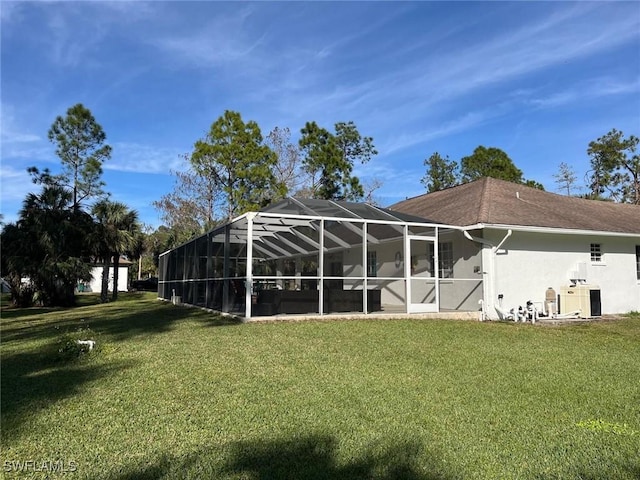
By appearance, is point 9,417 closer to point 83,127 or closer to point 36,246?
point 36,246

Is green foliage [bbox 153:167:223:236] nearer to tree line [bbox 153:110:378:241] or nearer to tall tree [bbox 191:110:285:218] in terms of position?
tree line [bbox 153:110:378:241]

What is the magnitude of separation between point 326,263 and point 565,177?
107 feet

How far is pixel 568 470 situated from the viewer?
3156 mm

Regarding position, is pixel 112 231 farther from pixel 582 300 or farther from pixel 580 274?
pixel 582 300

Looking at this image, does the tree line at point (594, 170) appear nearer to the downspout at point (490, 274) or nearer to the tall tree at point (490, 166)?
the tall tree at point (490, 166)

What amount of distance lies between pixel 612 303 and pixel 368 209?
891 cm

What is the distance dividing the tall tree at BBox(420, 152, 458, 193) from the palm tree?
2374 cm

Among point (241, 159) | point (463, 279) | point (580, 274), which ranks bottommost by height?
point (463, 279)

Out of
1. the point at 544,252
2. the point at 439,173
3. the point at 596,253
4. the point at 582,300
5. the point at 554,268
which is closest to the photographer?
the point at 582,300

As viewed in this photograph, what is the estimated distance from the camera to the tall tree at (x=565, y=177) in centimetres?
3975

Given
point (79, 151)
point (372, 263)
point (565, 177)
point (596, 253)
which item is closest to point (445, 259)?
point (372, 263)

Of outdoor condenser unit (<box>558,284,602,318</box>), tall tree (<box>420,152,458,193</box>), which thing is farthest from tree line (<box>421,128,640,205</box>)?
outdoor condenser unit (<box>558,284,602,318</box>)

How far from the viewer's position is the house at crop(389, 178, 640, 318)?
13055mm

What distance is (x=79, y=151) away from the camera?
1280 inches
